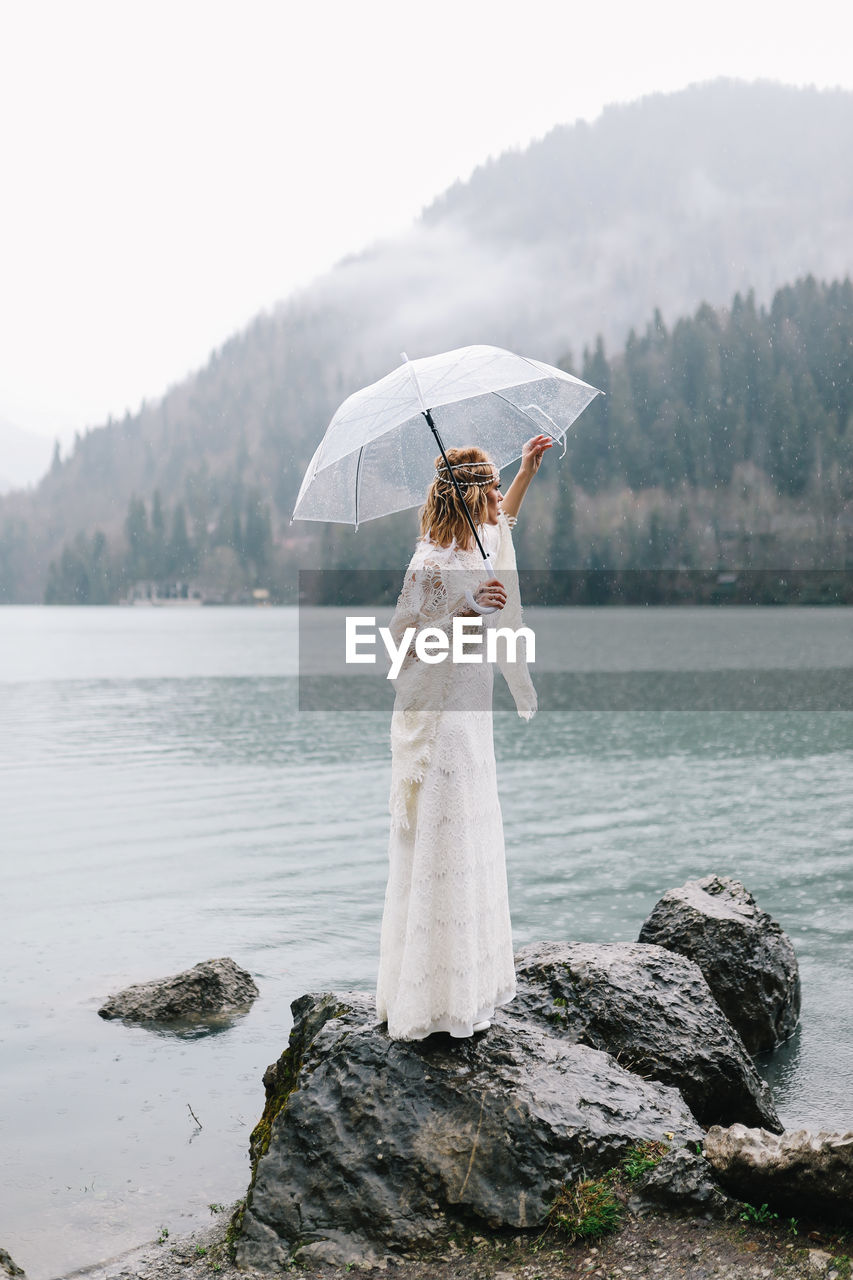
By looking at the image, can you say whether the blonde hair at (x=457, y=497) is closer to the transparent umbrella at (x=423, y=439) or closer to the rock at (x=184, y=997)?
the transparent umbrella at (x=423, y=439)

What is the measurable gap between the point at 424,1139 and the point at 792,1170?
1.49 metres

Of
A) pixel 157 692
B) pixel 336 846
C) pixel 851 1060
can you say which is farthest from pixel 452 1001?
pixel 157 692

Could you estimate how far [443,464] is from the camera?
195 inches

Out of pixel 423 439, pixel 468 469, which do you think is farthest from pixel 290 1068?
pixel 423 439

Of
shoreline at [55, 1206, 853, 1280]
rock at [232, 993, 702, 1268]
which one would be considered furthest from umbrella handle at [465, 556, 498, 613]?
shoreline at [55, 1206, 853, 1280]

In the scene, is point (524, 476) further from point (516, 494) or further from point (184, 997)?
point (184, 997)

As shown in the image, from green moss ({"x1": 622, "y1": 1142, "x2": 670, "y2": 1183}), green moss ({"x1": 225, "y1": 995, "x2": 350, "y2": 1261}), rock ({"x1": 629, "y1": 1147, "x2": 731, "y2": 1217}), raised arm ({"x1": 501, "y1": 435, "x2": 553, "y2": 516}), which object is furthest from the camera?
green moss ({"x1": 225, "y1": 995, "x2": 350, "y2": 1261})

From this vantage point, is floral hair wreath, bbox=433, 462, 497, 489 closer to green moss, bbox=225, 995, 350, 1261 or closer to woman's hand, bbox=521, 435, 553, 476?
woman's hand, bbox=521, 435, 553, 476

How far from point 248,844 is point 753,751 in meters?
15.4

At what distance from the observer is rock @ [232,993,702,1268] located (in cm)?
469

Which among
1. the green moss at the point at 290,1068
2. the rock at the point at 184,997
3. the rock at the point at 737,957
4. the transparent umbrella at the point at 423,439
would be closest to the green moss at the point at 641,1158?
the green moss at the point at 290,1068

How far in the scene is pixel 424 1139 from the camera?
481cm

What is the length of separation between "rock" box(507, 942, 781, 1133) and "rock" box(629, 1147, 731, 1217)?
1.32 m

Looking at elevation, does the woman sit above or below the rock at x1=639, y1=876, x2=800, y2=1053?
above
